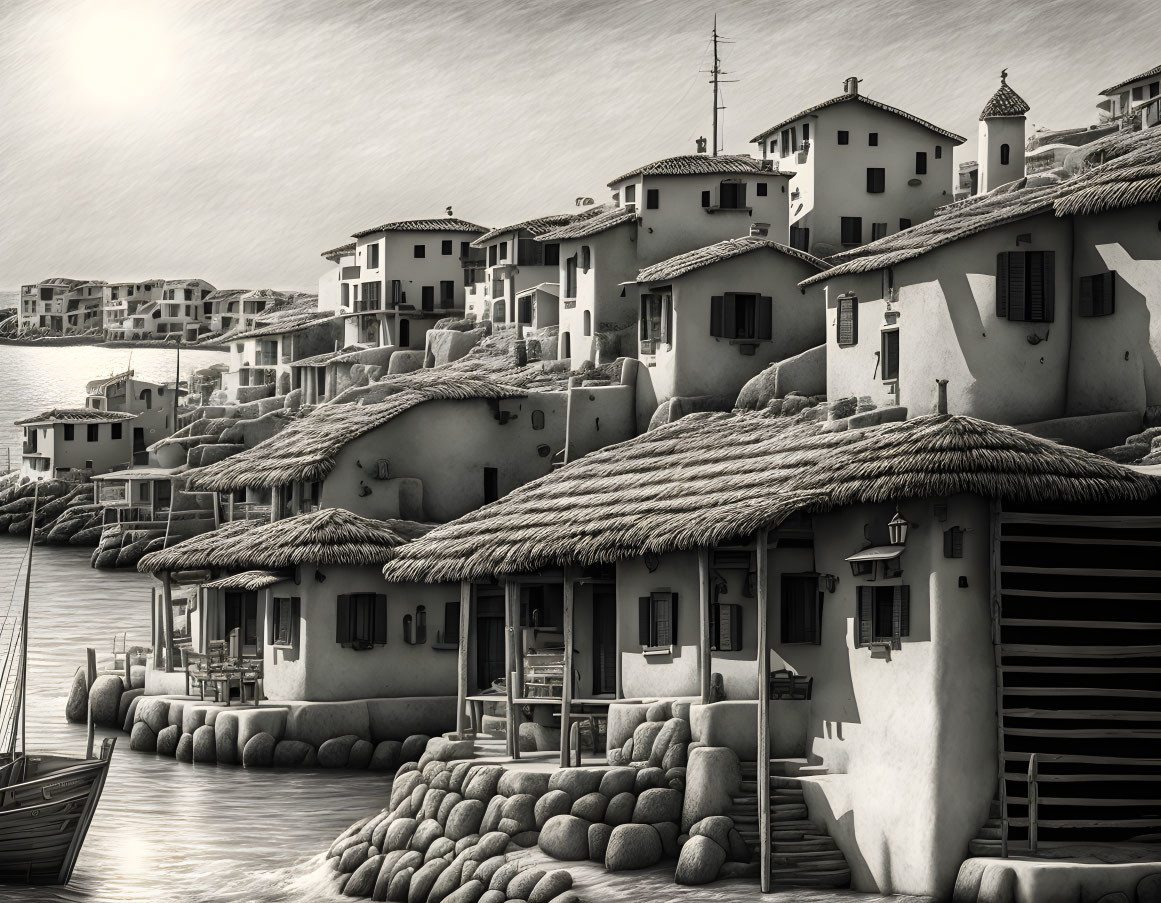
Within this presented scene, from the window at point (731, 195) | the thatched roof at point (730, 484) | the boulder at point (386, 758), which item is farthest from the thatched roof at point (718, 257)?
the boulder at point (386, 758)

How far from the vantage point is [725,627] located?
114 ft

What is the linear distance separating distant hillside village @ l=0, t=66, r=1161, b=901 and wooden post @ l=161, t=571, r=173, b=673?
24cm

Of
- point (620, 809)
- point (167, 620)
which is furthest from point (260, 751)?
point (620, 809)

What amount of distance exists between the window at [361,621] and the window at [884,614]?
19.1 m

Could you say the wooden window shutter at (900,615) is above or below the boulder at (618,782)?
above

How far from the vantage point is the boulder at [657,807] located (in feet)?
99.9

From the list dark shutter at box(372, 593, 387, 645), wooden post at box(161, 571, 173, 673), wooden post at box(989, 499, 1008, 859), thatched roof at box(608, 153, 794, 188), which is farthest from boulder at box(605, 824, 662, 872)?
thatched roof at box(608, 153, 794, 188)

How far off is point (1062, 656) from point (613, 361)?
36012 mm

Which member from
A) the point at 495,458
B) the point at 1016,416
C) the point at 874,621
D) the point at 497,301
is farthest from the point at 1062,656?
the point at 497,301

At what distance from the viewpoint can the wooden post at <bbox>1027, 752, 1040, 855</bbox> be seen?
27.1 metres

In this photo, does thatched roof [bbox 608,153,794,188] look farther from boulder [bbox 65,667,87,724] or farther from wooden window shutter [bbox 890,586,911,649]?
wooden window shutter [bbox 890,586,911,649]

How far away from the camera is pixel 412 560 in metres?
40.6

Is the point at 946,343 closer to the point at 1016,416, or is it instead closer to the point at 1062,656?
the point at 1016,416

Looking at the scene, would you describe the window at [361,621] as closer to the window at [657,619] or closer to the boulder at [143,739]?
the boulder at [143,739]
